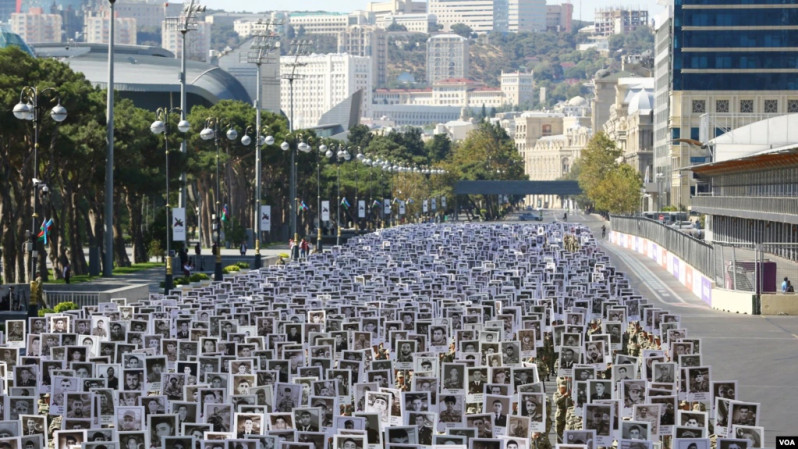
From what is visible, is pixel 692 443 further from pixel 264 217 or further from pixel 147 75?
pixel 147 75

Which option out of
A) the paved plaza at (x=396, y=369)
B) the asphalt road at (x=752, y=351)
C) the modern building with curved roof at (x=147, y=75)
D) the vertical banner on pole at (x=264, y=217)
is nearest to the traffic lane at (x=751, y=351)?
the asphalt road at (x=752, y=351)

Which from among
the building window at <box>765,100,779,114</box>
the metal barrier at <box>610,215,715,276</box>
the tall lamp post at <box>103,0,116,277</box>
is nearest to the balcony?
the metal barrier at <box>610,215,715,276</box>

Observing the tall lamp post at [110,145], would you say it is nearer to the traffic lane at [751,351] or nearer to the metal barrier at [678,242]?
the traffic lane at [751,351]

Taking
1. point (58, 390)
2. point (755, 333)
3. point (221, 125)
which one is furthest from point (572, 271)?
point (221, 125)

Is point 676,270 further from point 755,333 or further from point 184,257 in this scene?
point 755,333

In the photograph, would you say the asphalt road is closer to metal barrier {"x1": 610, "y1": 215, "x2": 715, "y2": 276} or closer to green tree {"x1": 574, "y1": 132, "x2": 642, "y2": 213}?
metal barrier {"x1": 610, "y1": 215, "x2": 715, "y2": 276}

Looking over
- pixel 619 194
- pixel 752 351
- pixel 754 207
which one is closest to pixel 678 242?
pixel 754 207
